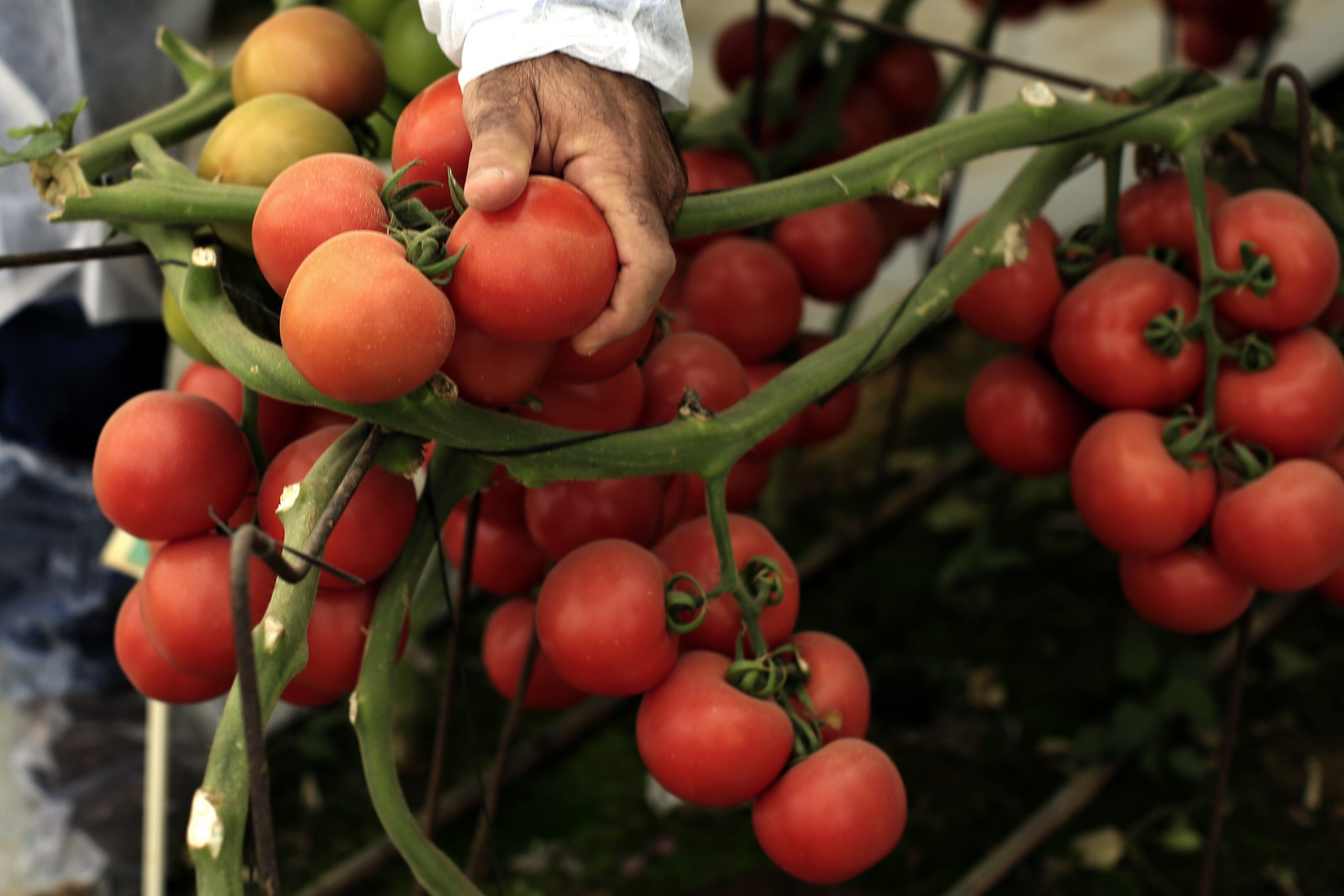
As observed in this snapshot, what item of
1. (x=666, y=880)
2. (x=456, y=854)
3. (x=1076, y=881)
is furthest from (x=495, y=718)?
(x=1076, y=881)

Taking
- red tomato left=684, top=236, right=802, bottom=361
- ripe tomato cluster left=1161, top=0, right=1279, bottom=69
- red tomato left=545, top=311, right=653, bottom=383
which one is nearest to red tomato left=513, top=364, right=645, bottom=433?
red tomato left=545, top=311, right=653, bottom=383

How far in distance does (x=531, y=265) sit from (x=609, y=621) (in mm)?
243

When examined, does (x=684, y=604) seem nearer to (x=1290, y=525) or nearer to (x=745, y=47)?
(x=1290, y=525)

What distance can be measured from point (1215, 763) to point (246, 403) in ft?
3.91

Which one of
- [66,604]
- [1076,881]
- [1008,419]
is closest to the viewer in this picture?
[1008,419]

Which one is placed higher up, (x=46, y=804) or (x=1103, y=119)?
(x=1103, y=119)

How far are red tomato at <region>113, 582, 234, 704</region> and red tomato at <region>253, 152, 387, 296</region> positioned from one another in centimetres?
28

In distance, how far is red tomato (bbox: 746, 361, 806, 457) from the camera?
90cm

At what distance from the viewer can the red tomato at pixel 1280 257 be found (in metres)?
0.84

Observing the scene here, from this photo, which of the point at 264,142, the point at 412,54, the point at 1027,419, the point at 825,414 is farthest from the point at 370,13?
the point at 1027,419

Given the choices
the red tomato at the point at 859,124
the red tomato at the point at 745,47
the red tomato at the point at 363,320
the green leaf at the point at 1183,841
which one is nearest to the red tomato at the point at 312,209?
the red tomato at the point at 363,320

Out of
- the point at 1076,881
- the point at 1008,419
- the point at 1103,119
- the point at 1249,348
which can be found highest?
the point at 1103,119

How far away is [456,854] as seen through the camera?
4.22 feet

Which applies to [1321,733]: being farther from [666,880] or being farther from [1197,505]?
[666,880]
